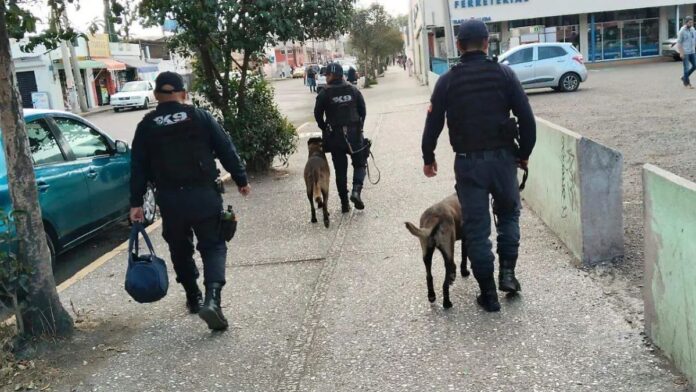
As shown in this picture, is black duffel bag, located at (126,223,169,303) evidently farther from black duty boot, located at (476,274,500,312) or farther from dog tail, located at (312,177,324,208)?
dog tail, located at (312,177,324,208)

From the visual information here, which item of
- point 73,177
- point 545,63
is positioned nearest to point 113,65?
point 545,63

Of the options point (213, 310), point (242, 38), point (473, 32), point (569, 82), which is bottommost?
point (213, 310)

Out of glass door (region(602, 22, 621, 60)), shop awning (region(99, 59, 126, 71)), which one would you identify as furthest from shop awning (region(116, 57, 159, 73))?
glass door (region(602, 22, 621, 60))

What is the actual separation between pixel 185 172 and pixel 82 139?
126 inches

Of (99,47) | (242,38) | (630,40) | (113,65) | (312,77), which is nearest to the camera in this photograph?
(242,38)

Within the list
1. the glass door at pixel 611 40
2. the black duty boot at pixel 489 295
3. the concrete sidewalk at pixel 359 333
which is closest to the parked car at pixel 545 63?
the concrete sidewalk at pixel 359 333

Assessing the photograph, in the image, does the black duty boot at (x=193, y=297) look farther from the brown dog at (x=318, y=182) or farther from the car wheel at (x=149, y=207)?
the car wheel at (x=149, y=207)

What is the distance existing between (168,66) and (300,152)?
149 feet

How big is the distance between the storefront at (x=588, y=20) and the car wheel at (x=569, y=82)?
50.1 ft

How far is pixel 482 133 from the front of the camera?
13.8 feet

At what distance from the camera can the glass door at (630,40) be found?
37562 mm

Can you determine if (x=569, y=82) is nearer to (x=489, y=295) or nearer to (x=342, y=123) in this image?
(x=342, y=123)

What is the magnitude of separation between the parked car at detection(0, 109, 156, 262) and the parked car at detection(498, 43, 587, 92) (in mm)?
15544

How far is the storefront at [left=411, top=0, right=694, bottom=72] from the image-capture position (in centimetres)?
3622
